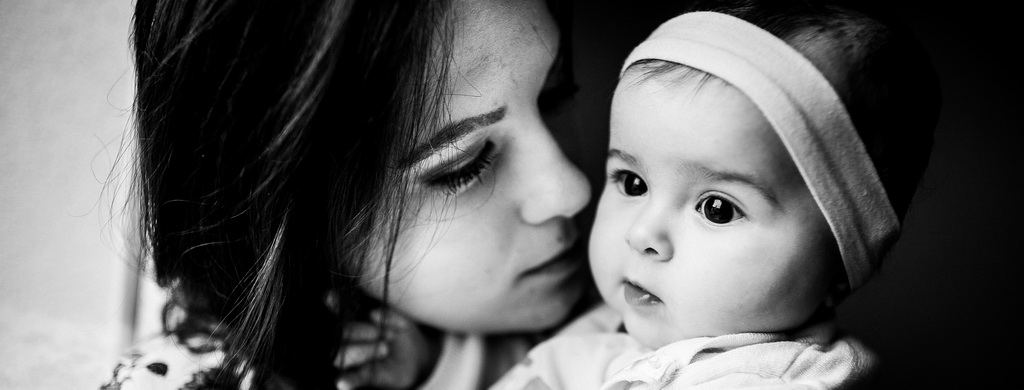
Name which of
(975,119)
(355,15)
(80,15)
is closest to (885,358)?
(975,119)

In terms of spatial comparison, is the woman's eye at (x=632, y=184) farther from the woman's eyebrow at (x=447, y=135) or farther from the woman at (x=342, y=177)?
the woman's eyebrow at (x=447, y=135)

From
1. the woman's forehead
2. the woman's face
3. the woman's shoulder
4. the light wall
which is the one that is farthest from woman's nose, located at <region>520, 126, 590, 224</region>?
the light wall

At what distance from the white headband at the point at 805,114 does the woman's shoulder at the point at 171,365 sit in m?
0.70

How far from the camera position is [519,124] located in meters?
0.84

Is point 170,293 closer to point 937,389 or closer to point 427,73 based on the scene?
point 427,73

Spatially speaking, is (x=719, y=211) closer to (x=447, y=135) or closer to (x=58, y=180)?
(x=447, y=135)

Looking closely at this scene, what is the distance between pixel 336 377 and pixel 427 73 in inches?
17.8

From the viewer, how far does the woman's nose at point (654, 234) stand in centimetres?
75

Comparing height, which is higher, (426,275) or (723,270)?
(723,270)

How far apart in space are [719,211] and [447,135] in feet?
1.03

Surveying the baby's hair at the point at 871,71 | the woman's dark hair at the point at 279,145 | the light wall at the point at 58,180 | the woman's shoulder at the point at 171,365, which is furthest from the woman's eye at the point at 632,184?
the light wall at the point at 58,180

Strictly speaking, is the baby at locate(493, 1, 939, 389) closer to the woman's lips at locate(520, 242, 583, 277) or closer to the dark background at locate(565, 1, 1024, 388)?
the woman's lips at locate(520, 242, 583, 277)

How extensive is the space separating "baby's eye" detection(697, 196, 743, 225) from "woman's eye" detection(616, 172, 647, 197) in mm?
99

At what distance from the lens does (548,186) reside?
0.85 m
